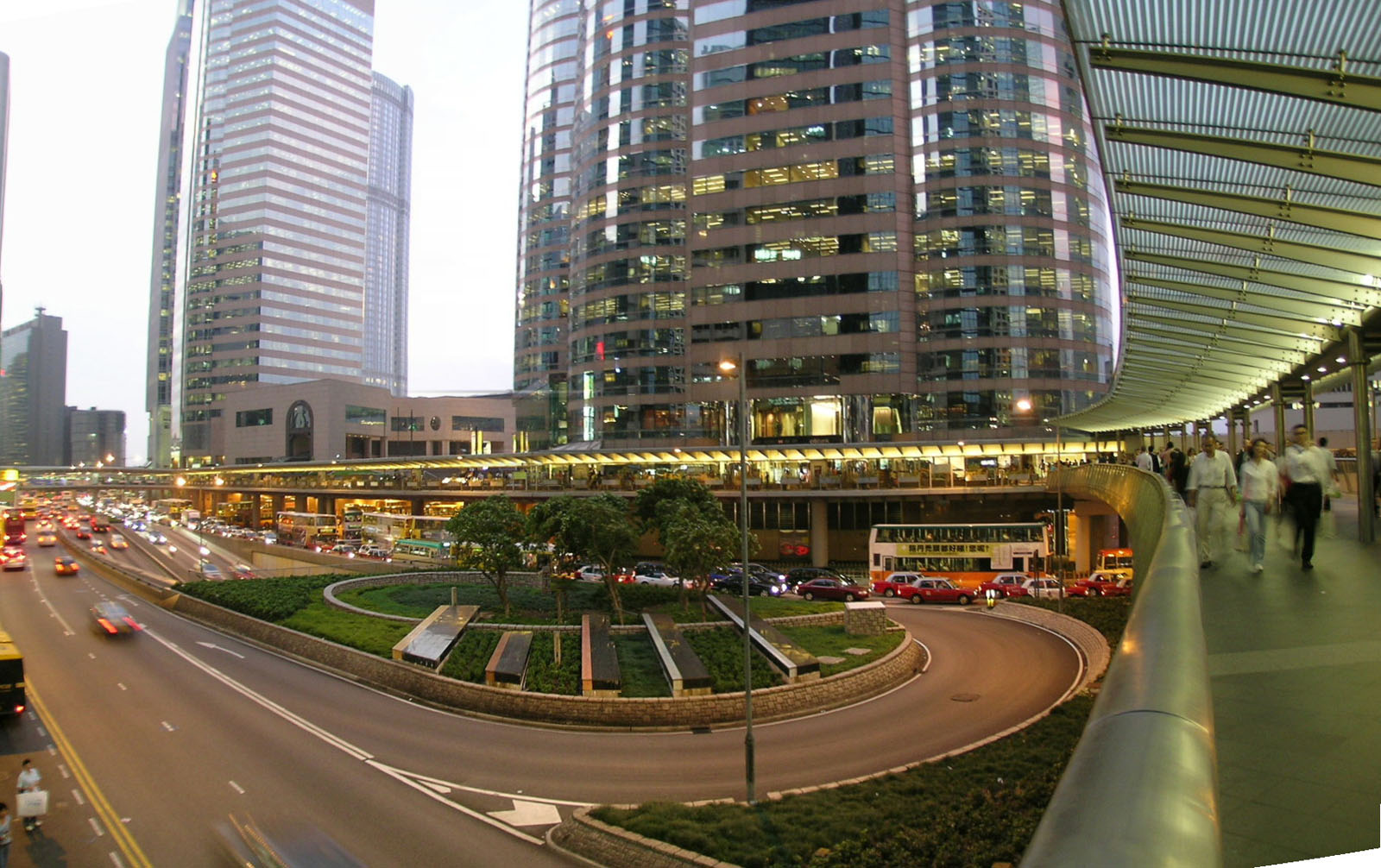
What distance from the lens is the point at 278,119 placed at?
154m

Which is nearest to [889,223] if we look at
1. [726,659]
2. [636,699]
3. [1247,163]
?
[726,659]

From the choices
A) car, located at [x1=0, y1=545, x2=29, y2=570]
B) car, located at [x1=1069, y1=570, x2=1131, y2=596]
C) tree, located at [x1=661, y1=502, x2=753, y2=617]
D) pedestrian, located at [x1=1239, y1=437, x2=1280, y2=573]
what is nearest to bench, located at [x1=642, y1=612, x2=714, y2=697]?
tree, located at [x1=661, y1=502, x2=753, y2=617]

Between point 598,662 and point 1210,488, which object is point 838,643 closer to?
point 598,662

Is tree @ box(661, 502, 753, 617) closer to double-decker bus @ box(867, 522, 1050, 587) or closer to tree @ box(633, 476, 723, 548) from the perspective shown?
tree @ box(633, 476, 723, 548)

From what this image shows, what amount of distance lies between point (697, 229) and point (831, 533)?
2700 centimetres

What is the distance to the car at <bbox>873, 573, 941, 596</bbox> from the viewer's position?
146ft

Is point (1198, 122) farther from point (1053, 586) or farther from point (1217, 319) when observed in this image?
point (1053, 586)

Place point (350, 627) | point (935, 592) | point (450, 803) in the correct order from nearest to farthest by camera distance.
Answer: point (450, 803) < point (350, 627) < point (935, 592)

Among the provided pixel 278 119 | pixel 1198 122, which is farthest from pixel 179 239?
pixel 1198 122

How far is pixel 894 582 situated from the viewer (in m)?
45.0

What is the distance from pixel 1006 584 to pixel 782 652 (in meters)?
19.8

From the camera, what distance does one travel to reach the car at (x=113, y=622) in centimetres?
3778

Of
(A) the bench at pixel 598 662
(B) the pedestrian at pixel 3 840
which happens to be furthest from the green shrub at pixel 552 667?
(B) the pedestrian at pixel 3 840

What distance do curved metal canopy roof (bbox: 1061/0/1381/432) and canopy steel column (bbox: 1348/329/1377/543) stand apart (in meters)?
0.14
